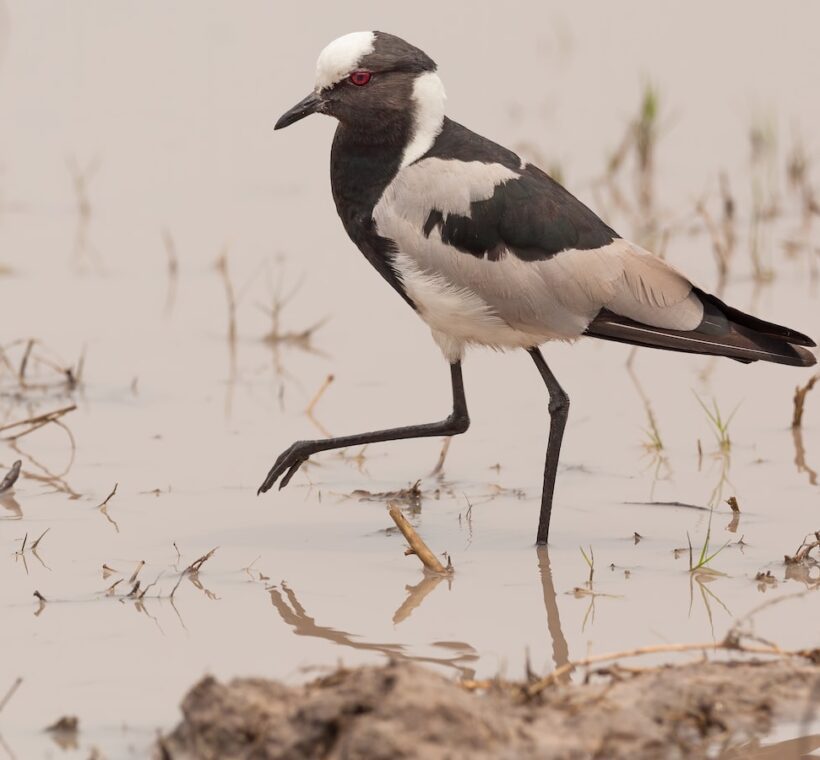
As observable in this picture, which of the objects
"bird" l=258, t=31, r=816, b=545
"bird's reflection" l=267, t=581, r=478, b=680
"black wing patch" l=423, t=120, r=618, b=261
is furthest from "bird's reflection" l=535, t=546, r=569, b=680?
"black wing patch" l=423, t=120, r=618, b=261

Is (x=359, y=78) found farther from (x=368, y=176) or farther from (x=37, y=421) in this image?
(x=37, y=421)

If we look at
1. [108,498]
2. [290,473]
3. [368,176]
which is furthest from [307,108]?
[108,498]

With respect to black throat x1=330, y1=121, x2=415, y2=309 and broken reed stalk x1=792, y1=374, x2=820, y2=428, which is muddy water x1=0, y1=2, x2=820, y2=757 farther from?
black throat x1=330, y1=121, x2=415, y2=309

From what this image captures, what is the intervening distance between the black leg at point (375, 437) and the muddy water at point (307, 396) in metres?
0.17

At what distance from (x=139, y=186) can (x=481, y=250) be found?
5.65 meters

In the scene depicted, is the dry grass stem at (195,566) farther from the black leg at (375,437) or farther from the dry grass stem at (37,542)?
the black leg at (375,437)

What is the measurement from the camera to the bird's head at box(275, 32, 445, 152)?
20.8ft

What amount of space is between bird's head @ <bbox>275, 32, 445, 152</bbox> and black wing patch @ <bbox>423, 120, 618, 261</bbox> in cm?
24

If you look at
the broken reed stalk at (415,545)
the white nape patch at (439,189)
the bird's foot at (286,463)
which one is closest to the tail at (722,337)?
the white nape patch at (439,189)

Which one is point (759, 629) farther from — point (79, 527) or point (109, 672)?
point (79, 527)

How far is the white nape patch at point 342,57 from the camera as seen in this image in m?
6.38

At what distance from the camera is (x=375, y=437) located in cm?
657

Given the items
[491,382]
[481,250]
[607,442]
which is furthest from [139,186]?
[481,250]

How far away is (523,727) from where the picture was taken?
13.3 ft
